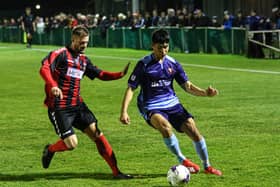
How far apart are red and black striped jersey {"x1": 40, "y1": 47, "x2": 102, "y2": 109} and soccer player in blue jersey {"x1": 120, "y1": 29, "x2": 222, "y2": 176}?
694 millimetres

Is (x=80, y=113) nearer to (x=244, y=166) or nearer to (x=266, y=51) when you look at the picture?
(x=244, y=166)

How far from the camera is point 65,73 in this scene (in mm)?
8820

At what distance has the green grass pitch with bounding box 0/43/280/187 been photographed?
8.84 m

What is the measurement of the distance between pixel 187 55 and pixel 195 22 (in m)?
2.06

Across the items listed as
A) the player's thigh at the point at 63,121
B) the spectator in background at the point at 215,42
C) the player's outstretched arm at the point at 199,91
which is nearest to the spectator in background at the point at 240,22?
the spectator in background at the point at 215,42

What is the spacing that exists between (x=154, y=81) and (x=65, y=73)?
1079mm

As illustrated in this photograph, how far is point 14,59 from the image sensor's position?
3550 centimetres

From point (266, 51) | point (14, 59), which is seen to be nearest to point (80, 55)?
point (266, 51)

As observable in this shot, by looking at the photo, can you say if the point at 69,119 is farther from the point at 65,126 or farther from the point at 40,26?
the point at 40,26

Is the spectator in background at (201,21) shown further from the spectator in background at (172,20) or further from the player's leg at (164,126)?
the player's leg at (164,126)

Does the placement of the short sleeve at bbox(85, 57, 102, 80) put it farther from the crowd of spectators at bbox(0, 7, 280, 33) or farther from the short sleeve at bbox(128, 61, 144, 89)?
the crowd of spectators at bbox(0, 7, 280, 33)

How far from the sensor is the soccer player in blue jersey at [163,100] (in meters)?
8.53

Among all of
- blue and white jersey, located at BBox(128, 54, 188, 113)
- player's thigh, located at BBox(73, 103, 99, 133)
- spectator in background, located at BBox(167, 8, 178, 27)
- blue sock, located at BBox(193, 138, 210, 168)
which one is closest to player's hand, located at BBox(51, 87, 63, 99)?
player's thigh, located at BBox(73, 103, 99, 133)

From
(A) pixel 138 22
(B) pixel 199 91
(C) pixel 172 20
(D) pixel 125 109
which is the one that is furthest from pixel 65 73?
→ (A) pixel 138 22
